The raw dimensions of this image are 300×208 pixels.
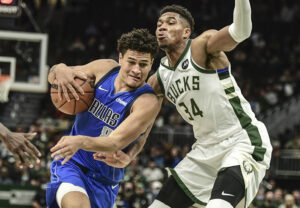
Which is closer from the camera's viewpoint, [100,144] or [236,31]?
[100,144]

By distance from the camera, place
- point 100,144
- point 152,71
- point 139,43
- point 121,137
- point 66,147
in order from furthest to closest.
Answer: point 152,71
point 139,43
point 121,137
point 100,144
point 66,147

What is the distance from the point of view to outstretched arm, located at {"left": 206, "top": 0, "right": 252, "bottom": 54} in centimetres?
510

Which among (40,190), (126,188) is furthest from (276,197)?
(40,190)

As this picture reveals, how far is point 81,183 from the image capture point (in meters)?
5.37

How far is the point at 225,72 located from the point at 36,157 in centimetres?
194

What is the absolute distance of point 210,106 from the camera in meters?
5.60

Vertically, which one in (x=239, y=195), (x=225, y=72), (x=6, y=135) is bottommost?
(x=239, y=195)

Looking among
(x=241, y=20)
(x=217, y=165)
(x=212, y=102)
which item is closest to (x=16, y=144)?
(x=212, y=102)

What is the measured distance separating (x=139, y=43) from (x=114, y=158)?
1074 mm

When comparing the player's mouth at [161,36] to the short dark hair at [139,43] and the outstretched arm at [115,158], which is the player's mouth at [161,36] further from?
the outstretched arm at [115,158]

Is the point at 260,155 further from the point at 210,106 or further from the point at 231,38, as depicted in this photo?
the point at 231,38

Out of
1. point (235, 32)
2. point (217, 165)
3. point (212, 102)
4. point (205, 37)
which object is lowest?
point (217, 165)

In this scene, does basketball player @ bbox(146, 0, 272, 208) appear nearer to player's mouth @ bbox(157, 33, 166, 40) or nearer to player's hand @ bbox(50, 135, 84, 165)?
player's mouth @ bbox(157, 33, 166, 40)

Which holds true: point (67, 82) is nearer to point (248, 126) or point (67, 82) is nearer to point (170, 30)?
point (170, 30)
